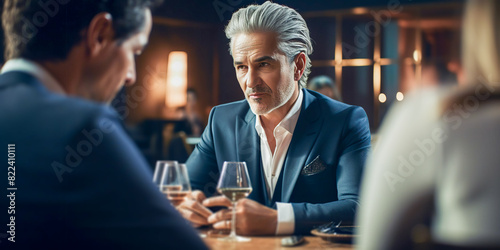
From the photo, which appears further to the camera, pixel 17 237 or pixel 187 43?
pixel 187 43

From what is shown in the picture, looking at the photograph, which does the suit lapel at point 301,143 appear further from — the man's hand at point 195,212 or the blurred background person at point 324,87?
the blurred background person at point 324,87

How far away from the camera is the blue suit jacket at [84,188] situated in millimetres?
877

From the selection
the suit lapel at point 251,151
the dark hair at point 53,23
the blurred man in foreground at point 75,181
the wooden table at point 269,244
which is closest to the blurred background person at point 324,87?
the suit lapel at point 251,151

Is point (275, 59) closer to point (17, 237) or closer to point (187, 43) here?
point (17, 237)

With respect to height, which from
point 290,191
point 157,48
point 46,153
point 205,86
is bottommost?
point 290,191

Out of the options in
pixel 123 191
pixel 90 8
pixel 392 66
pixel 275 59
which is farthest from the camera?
pixel 392 66

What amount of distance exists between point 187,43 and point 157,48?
0.49 m

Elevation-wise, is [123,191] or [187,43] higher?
[187,43]

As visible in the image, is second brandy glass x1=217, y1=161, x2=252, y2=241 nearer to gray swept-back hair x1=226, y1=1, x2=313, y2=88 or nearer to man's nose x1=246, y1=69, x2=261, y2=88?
man's nose x1=246, y1=69, x2=261, y2=88

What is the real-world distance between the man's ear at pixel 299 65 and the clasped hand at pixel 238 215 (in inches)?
30.3

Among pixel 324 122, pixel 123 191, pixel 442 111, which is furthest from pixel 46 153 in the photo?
pixel 324 122

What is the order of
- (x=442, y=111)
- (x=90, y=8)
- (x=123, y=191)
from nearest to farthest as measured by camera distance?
(x=442, y=111), (x=123, y=191), (x=90, y=8)

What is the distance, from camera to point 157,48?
8.23 meters

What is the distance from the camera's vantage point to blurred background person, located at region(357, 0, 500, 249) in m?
0.73
